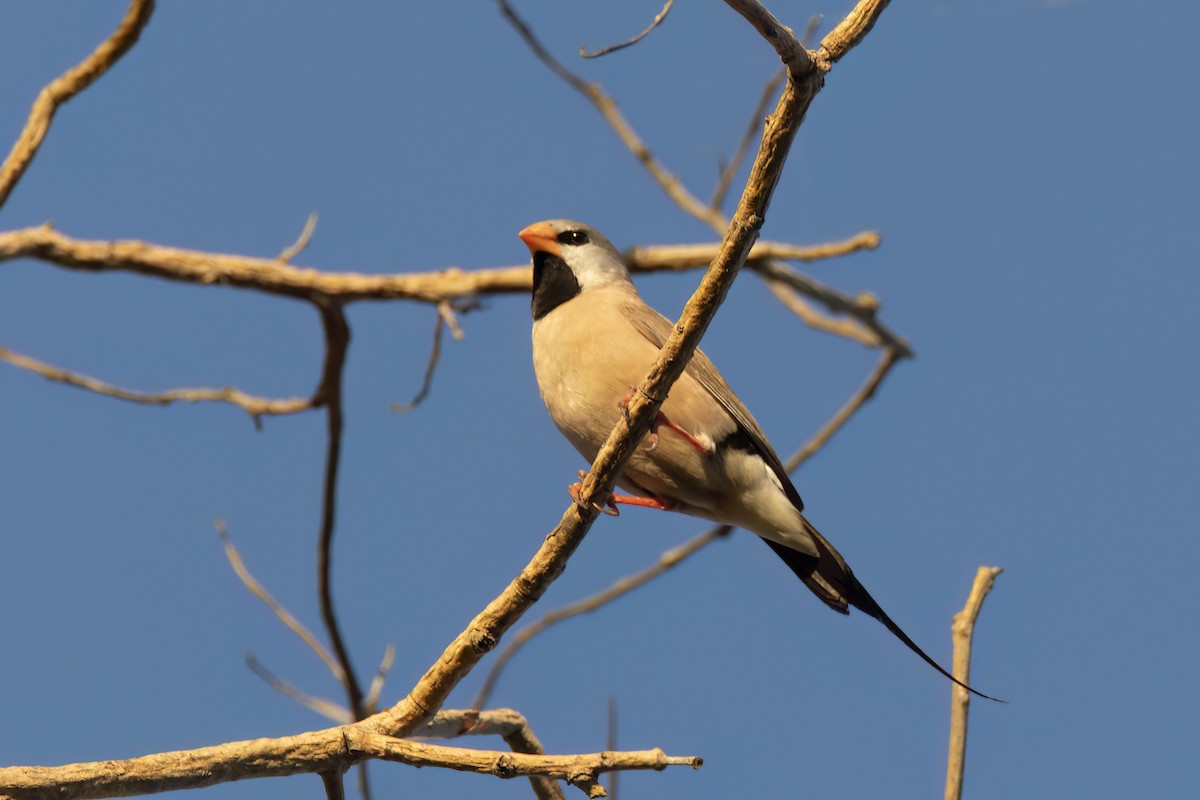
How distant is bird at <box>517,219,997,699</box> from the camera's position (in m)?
4.86

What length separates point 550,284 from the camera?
577 centimetres

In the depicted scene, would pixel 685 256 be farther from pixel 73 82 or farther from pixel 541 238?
pixel 73 82

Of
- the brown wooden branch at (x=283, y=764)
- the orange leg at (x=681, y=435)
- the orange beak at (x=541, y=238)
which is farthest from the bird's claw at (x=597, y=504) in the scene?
the orange beak at (x=541, y=238)

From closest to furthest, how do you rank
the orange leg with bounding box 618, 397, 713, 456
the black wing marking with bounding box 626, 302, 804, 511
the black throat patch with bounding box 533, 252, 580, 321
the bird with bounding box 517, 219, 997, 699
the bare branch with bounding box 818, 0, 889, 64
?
the bare branch with bounding box 818, 0, 889, 64 < the orange leg with bounding box 618, 397, 713, 456 < the bird with bounding box 517, 219, 997, 699 < the black wing marking with bounding box 626, 302, 804, 511 < the black throat patch with bounding box 533, 252, 580, 321

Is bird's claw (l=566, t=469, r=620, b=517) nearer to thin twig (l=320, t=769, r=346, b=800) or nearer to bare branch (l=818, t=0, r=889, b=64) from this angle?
thin twig (l=320, t=769, r=346, b=800)

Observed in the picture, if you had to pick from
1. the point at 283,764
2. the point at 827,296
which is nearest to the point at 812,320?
the point at 827,296

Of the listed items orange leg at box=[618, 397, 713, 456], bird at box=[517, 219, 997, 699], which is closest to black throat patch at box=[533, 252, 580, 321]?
bird at box=[517, 219, 997, 699]

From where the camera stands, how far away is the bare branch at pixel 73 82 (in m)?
5.82

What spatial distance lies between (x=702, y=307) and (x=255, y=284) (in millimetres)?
4158

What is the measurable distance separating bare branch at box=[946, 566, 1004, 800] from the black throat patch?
7.66 ft

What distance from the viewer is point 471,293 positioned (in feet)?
23.6

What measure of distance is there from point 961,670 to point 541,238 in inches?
120

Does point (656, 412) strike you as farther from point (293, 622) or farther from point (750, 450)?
point (293, 622)

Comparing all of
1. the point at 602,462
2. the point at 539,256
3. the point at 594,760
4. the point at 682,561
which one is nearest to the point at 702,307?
the point at 602,462
